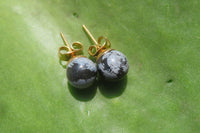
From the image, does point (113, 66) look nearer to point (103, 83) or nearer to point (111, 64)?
point (111, 64)

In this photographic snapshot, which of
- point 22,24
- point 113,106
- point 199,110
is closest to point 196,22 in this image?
point 199,110

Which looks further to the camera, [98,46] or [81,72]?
[98,46]

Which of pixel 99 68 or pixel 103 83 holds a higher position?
pixel 99 68

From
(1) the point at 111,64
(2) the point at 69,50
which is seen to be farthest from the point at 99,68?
(2) the point at 69,50

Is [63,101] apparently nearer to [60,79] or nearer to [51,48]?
[60,79]

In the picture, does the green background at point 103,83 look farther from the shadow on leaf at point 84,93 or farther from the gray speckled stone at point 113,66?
the gray speckled stone at point 113,66

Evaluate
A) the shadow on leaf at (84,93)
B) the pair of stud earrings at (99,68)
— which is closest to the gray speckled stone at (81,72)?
the pair of stud earrings at (99,68)

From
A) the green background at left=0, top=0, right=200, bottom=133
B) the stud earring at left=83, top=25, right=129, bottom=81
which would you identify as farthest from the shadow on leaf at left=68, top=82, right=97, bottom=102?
the stud earring at left=83, top=25, right=129, bottom=81
